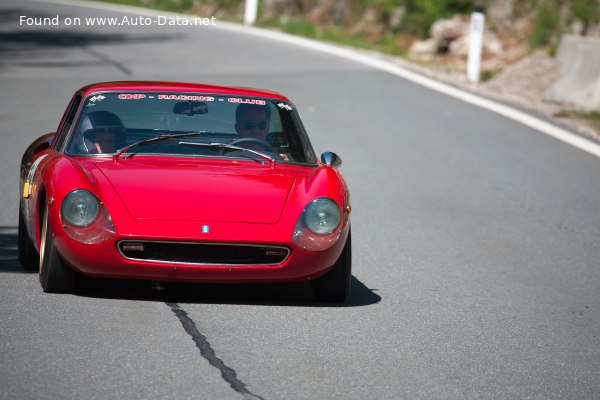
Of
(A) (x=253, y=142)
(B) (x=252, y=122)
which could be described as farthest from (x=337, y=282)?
(B) (x=252, y=122)

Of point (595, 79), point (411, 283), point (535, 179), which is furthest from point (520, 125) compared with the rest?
point (411, 283)

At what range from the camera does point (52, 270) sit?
23.0 feet

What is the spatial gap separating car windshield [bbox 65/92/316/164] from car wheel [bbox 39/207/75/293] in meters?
0.74

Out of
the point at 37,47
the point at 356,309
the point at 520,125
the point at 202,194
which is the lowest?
the point at 37,47

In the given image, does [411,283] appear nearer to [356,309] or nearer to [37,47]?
[356,309]

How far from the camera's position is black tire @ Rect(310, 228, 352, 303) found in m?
7.27

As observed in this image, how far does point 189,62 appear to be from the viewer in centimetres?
2241

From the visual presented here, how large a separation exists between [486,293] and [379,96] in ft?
36.8

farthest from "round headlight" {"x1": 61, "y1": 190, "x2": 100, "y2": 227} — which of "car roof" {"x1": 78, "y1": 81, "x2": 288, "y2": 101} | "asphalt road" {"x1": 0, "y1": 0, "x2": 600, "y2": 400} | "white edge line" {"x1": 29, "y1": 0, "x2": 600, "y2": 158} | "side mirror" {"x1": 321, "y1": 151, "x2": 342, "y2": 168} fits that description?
"white edge line" {"x1": 29, "y1": 0, "x2": 600, "y2": 158}

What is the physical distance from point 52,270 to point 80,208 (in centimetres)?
42

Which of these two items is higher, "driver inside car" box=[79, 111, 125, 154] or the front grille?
"driver inside car" box=[79, 111, 125, 154]

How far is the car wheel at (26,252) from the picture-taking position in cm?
790

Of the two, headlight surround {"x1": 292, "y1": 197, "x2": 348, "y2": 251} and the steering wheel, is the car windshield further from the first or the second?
headlight surround {"x1": 292, "y1": 197, "x2": 348, "y2": 251}

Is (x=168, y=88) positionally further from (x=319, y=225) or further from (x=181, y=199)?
(x=319, y=225)
